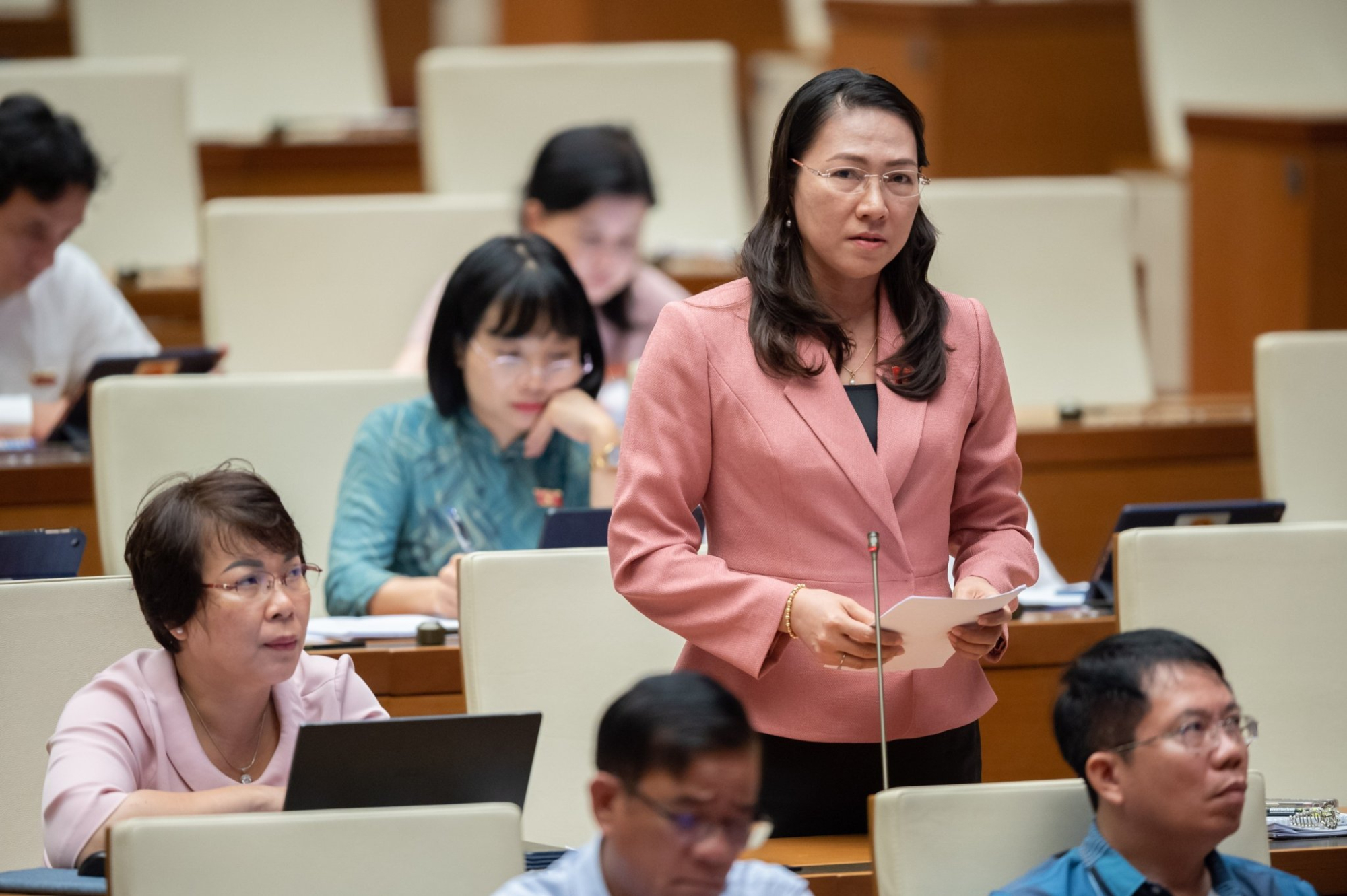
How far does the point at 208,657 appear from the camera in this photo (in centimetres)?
184

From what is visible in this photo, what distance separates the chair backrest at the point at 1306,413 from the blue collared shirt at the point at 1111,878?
154 cm

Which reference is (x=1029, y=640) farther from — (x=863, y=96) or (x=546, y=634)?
(x=863, y=96)

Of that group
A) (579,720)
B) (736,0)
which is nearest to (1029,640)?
(579,720)

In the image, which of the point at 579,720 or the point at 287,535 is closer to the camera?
the point at 287,535

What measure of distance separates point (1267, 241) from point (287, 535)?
3.19 m

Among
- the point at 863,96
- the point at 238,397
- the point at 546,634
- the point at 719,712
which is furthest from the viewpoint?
the point at 238,397

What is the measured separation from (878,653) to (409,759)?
420 millimetres

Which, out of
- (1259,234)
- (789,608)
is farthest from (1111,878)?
(1259,234)

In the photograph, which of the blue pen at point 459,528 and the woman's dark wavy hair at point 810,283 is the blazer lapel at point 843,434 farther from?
the blue pen at point 459,528

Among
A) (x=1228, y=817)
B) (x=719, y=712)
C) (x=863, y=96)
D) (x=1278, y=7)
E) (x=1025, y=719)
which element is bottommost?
(x=1025, y=719)

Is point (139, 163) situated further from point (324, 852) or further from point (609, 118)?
point (324, 852)

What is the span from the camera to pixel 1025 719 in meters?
2.56

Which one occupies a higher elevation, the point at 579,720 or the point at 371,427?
the point at 371,427

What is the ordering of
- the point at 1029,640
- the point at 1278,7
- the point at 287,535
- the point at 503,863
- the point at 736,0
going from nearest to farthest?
the point at 503,863 < the point at 287,535 < the point at 1029,640 < the point at 1278,7 < the point at 736,0
